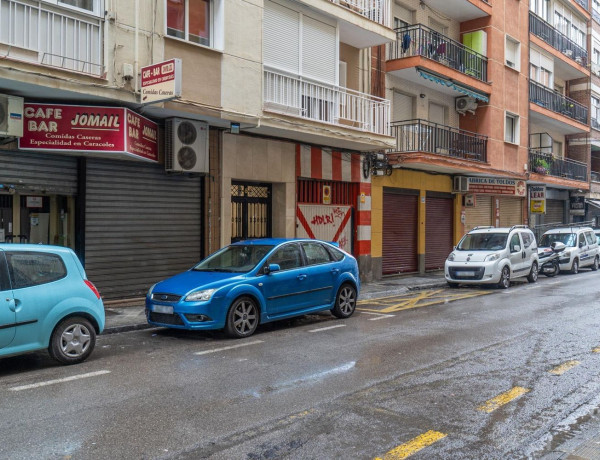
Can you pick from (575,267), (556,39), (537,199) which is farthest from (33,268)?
(556,39)

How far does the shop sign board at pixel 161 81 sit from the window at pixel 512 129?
1888 centimetres

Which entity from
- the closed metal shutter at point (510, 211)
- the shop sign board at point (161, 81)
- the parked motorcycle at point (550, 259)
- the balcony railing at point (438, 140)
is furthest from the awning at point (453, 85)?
the shop sign board at point (161, 81)

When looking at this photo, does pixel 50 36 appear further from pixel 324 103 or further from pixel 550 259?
pixel 550 259

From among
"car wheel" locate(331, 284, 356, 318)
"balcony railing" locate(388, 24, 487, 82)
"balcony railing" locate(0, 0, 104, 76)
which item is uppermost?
"balcony railing" locate(388, 24, 487, 82)

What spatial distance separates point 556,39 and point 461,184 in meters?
13.0

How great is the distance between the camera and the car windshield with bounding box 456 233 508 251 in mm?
16633

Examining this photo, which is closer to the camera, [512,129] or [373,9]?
[373,9]

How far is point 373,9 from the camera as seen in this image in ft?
55.8

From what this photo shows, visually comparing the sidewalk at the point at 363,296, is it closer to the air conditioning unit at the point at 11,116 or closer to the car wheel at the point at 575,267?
the air conditioning unit at the point at 11,116

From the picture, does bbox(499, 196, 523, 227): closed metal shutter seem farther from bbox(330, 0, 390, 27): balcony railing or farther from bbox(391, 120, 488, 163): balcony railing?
bbox(330, 0, 390, 27): balcony railing

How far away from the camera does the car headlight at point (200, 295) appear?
8367 millimetres

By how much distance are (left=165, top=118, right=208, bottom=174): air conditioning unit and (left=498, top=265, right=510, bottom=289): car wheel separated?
889 centimetres

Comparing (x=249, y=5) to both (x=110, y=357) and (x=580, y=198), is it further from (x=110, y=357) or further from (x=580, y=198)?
(x=580, y=198)

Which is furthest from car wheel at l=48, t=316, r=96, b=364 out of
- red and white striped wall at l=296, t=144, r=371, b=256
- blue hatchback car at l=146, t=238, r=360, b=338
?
red and white striped wall at l=296, t=144, r=371, b=256
